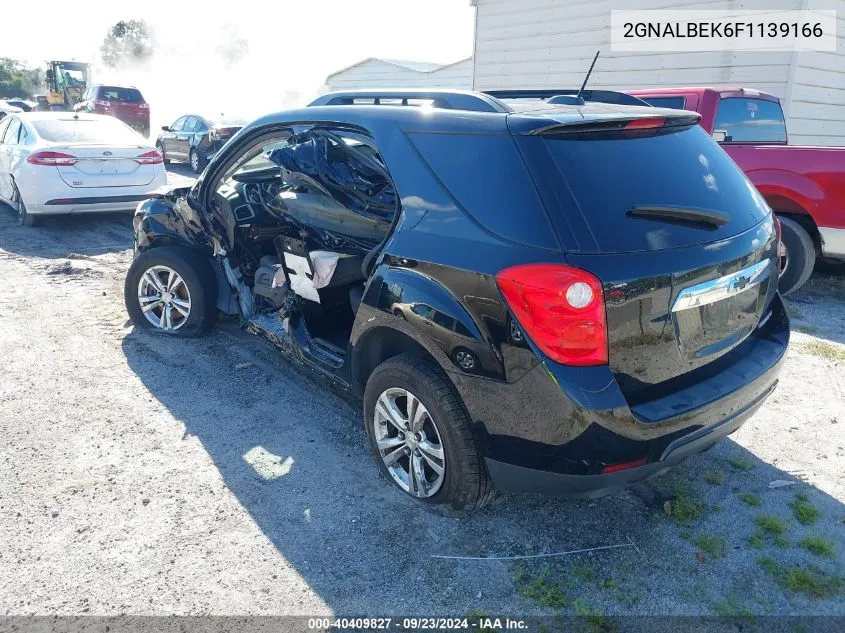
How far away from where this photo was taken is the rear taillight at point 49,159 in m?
8.15

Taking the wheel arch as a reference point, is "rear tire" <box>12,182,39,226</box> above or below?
below

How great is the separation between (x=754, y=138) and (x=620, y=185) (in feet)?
18.0

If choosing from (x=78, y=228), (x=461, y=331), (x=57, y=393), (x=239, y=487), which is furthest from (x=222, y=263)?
(x=78, y=228)

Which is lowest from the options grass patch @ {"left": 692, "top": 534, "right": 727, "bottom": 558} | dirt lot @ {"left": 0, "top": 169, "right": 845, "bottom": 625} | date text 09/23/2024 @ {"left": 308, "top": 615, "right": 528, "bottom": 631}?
date text 09/23/2024 @ {"left": 308, "top": 615, "right": 528, "bottom": 631}

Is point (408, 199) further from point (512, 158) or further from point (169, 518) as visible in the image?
point (169, 518)

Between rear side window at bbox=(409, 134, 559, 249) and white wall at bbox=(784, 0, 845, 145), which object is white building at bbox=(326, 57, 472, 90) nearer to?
white wall at bbox=(784, 0, 845, 145)

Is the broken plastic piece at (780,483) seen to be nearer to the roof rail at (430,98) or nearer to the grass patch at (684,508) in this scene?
the grass patch at (684,508)

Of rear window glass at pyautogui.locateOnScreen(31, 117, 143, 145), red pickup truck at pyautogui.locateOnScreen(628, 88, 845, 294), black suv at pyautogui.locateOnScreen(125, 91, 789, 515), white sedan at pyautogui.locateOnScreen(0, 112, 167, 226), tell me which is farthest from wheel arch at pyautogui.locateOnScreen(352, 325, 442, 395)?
rear window glass at pyautogui.locateOnScreen(31, 117, 143, 145)

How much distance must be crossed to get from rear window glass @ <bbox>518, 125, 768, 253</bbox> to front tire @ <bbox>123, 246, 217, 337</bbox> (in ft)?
10.0

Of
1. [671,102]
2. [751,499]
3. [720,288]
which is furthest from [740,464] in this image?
[671,102]

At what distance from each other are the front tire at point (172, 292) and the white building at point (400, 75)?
15341 mm

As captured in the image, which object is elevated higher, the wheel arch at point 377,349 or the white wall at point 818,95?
the white wall at point 818,95

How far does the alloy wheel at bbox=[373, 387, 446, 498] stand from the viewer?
2.89 meters

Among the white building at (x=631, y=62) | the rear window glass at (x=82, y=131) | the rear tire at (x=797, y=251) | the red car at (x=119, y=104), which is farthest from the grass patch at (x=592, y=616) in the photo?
the red car at (x=119, y=104)
